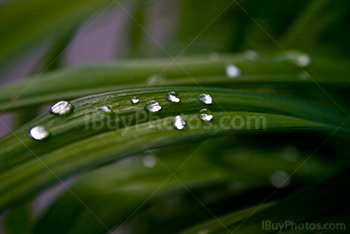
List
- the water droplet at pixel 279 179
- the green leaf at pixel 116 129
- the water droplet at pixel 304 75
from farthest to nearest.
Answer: the water droplet at pixel 279 179 < the water droplet at pixel 304 75 < the green leaf at pixel 116 129

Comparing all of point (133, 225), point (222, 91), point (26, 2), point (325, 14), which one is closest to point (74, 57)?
point (26, 2)

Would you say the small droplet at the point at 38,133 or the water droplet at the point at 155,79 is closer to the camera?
the small droplet at the point at 38,133

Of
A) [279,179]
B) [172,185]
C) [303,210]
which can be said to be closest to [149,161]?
[172,185]

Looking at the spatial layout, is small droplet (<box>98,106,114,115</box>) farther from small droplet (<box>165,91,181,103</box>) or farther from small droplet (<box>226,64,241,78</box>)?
small droplet (<box>226,64,241,78</box>)

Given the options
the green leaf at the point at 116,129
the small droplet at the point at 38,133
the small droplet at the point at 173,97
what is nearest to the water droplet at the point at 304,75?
the green leaf at the point at 116,129

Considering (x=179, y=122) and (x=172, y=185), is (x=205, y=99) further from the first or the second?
(x=172, y=185)

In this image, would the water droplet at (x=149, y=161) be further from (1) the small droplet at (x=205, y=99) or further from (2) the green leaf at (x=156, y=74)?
(1) the small droplet at (x=205, y=99)

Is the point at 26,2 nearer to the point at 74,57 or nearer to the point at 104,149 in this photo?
the point at 104,149
